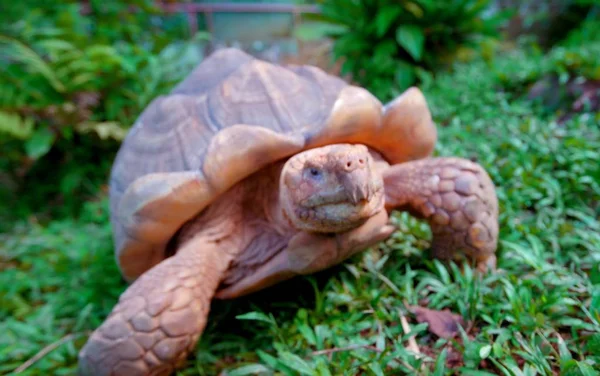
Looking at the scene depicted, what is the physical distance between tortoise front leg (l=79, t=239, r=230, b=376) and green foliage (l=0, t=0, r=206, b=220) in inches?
111

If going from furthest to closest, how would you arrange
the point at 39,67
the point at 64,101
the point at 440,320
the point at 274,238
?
the point at 64,101
the point at 39,67
the point at 274,238
the point at 440,320

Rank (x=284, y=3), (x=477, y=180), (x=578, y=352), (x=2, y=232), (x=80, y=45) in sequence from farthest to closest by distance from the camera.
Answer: (x=284, y=3) → (x=80, y=45) → (x=2, y=232) → (x=477, y=180) → (x=578, y=352)

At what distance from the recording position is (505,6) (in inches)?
306

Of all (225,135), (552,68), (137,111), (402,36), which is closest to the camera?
(225,135)

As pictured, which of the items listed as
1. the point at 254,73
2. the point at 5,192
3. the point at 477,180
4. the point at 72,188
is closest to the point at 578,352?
the point at 477,180

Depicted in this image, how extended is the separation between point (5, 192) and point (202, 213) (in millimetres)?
3414

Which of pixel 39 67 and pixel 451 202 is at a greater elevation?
pixel 39 67

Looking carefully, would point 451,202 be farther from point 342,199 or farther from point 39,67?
point 39,67

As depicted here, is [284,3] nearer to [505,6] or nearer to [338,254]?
[505,6]

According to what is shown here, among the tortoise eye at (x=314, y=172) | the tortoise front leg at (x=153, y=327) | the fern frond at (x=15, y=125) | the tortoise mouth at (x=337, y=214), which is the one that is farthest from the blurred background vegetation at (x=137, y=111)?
the tortoise eye at (x=314, y=172)

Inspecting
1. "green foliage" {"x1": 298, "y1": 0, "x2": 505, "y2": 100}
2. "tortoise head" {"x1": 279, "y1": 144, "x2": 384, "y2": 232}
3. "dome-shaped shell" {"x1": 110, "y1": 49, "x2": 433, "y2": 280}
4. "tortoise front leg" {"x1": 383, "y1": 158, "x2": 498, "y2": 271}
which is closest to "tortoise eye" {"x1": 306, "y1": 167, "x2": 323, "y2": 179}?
"tortoise head" {"x1": 279, "y1": 144, "x2": 384, "y2": 232}

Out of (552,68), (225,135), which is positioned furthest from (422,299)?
(552,68)

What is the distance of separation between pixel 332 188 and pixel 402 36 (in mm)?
3816

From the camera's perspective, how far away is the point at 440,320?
1.50m
